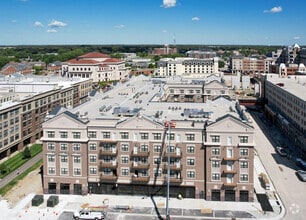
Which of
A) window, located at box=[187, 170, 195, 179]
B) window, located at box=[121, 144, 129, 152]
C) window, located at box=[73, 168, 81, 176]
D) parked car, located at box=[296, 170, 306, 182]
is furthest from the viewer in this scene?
parked car, located at box=[296, 170, 306, 182]

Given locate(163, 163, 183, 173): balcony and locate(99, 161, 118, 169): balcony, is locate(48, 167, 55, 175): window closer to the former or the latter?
locate(99, 161, 118, 169): balcony

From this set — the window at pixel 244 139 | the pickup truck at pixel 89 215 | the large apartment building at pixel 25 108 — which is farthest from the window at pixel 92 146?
the large apartment building at pixel 25 108

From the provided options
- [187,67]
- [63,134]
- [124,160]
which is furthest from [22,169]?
[187,67]

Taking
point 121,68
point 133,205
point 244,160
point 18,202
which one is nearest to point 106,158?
point 133,205

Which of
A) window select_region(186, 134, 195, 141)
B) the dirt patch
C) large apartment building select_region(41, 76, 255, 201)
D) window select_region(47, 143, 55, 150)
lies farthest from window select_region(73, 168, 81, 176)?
window select_region(186, 134, 195, 141)

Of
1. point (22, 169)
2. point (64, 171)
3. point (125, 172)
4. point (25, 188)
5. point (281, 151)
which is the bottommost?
point (25, 188)

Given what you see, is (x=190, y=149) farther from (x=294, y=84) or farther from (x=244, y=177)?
(x=294, y=84)

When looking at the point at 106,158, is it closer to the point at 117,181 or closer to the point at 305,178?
the point at 117,181
